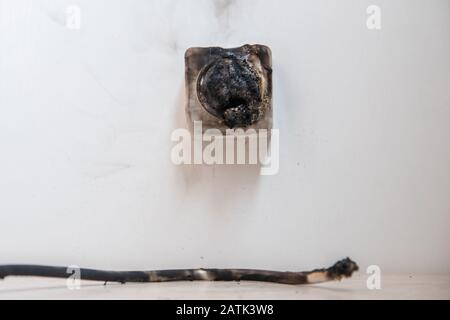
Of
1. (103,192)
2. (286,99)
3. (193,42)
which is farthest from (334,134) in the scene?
(103,192)

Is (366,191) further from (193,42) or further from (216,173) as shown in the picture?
(193,42)

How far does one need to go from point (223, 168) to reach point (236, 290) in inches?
10.9

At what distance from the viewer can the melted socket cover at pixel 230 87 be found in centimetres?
93

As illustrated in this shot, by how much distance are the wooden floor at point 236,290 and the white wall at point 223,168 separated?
0.15 ft

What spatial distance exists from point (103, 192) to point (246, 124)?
38cm

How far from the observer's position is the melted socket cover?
929mm

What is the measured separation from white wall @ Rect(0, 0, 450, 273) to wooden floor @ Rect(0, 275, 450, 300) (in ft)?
0.15

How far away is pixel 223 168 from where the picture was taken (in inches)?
41.7

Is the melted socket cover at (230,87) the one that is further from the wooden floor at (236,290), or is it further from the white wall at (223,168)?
the wooden floor at (236,290)

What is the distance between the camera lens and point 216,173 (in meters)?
1.06
